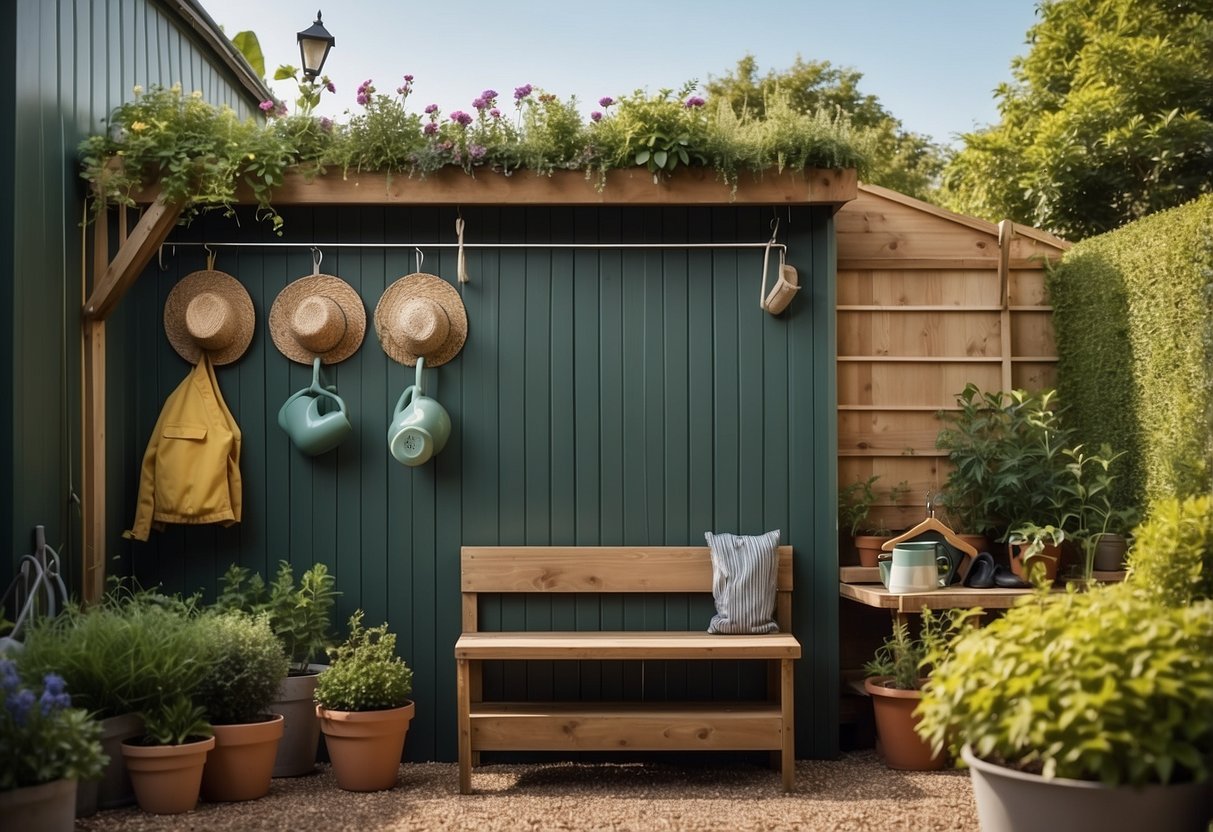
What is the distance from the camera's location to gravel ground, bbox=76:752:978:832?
4.15 m

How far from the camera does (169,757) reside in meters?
4.12

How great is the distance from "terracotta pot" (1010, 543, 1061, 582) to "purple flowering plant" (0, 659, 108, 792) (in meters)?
3.63

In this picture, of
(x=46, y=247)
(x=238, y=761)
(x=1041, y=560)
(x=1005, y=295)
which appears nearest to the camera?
(x=238, y=761)

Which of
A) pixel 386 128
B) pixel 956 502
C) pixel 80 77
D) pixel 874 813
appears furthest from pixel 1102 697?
pixel 80 77

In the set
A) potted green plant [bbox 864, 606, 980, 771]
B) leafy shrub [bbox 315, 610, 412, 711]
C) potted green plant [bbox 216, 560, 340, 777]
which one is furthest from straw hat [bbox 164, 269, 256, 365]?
potted green plant [bbox 864, 606, 980, 771]

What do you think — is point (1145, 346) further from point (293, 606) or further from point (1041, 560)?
point (293, 606)

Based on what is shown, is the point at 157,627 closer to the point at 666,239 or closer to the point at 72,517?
the point at 72,517

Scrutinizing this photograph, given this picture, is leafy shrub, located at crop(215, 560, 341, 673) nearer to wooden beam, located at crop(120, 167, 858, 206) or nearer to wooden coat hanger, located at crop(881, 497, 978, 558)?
wooden beam, located at crop(120, 167, 858, 206)

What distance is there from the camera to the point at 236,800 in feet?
14.6

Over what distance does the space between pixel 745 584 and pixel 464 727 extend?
1276mm

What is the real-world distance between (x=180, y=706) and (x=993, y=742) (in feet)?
8.73

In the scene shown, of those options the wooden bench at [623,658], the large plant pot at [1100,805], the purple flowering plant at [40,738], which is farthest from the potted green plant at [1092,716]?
the purple flowering plant at [40,738]

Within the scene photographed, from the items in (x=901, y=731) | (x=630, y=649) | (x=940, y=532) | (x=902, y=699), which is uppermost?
(x=940, y=532)

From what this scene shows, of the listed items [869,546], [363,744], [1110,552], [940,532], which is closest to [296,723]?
[363,744]
